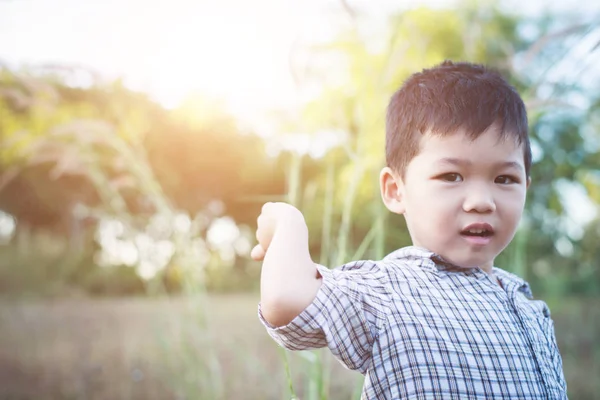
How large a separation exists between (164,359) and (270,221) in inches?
89.9

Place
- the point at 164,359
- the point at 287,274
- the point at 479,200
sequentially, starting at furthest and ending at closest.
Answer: the point at 164,359
the point at 479,200
the point at 287,274

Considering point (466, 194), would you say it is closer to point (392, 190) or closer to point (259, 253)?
point (392, 190)

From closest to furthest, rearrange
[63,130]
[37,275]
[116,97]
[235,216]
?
[63,130]
[116,97]
[37,275]
[235,216]

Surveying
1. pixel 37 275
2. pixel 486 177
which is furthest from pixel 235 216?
pixel 486 177

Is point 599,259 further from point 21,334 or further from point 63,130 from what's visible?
point 63,130

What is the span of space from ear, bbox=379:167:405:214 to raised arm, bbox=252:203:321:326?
0.68 ft

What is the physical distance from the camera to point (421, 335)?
69 centimetres

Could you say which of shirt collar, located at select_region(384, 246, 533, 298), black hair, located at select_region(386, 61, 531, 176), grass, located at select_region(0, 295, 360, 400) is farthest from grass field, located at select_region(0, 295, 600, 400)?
black hair, located at select_region(386, 61, 531, 176)

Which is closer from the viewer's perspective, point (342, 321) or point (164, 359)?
point (342, 321)

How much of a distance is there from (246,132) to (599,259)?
802cm

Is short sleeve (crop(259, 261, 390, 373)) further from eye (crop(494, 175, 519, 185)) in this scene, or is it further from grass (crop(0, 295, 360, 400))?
grass (crop(0, 295, 360, 400))

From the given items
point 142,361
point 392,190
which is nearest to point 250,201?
point 142,361

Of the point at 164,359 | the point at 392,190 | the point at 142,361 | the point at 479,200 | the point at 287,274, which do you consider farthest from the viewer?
the point at 142,361

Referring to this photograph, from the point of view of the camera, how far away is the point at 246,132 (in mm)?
12914
